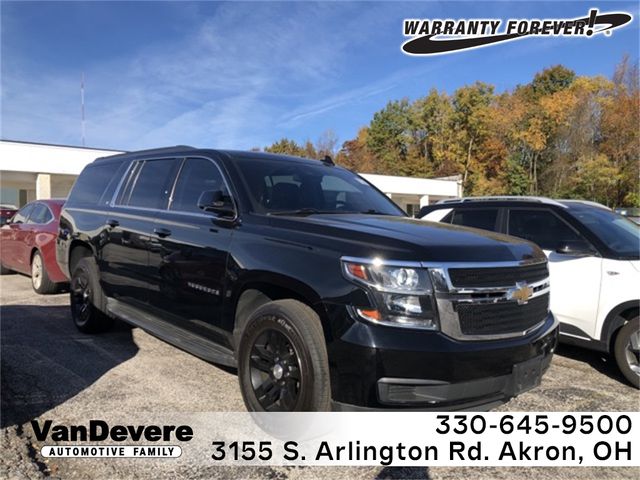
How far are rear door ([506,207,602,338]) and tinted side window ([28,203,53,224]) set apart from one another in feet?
23.8

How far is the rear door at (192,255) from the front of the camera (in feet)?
12.6

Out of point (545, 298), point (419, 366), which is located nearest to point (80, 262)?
point (419, 366)

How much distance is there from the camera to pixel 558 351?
5980 mm

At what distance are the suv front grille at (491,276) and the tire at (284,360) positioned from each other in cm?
86

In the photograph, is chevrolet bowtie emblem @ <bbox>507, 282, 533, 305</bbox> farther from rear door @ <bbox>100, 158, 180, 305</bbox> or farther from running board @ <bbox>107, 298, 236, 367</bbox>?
rear door @ <bbox>100, 158, 180, 305</bbox>

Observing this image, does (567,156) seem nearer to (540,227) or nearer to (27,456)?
(540,227)

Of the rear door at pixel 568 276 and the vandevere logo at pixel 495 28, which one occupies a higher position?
the vandevere logo at pixel 495 28

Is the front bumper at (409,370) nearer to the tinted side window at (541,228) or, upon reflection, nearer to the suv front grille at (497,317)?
the suv front grille at (497,317)

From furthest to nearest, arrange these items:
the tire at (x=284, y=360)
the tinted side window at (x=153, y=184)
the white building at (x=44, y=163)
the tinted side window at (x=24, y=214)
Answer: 1. the white building at (x=44, y=163)
2. the tinted side window at (x=24, y=214)
3. the tinted side window at (x=153, y=184)
4. the tire at (x=284, y=360)

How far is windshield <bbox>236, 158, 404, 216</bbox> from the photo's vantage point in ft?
13.1

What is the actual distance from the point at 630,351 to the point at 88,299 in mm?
5602

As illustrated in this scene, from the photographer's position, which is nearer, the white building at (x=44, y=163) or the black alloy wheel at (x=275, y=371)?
the black alloy wheel at (x=275, y=371)

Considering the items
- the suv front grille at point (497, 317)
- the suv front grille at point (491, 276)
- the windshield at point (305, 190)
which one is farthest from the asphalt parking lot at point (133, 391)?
the windshield at point (305, 190)

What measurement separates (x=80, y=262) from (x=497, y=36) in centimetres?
1037
